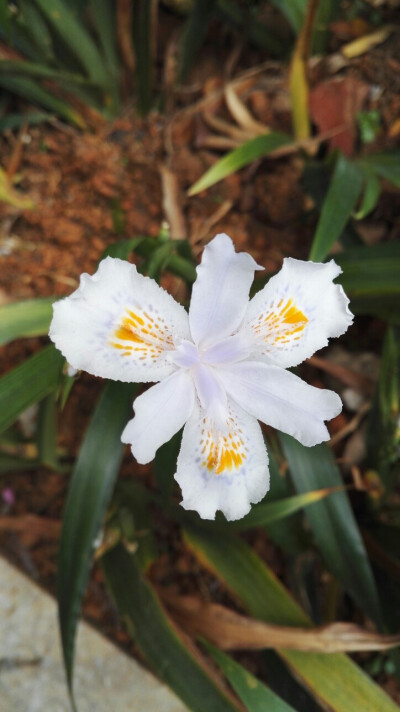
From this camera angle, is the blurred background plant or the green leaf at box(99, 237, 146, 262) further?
the blurred background plant

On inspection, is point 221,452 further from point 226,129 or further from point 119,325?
point 226,129

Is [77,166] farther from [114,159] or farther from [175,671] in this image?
[175,671]

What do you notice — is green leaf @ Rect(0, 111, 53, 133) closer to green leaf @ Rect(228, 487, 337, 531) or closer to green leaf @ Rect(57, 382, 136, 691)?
green leaf @ Rect(57, 382, 136, 691)

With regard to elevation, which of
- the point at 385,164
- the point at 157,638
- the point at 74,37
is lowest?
the point at 157,638

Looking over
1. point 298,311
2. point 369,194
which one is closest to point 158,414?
point 298,311

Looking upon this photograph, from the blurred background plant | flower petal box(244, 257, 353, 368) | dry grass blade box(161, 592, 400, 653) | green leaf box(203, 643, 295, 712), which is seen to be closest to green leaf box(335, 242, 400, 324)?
the blurred background plant

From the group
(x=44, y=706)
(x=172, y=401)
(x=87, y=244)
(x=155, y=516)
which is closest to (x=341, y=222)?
(x=172, y=401)
